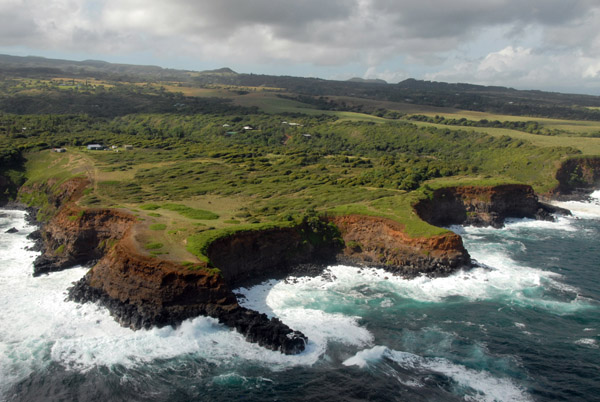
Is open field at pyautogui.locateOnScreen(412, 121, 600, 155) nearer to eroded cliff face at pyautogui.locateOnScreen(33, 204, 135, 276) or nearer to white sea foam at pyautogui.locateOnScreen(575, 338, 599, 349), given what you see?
white sea foam at pyautogui.locateOnScreen(575, 338, 599, 349)

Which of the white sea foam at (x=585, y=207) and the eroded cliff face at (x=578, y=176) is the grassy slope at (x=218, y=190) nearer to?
the eroded cliff face at (x=578, y=176)

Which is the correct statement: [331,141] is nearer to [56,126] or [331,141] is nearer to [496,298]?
[56,126]

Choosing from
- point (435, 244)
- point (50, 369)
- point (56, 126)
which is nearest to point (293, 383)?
point (50, 369)

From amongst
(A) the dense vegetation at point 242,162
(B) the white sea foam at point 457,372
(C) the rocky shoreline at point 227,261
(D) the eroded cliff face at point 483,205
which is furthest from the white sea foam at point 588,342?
(D) the eroded cliff face at point 483,205

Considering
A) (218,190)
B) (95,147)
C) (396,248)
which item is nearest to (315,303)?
(396,248)

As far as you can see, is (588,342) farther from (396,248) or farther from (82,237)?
(82,237)

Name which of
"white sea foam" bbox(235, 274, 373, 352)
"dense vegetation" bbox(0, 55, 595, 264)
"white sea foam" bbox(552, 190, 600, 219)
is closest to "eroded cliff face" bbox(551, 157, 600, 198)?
"dense vegetation" bbox(0, 55, 595, 264)
